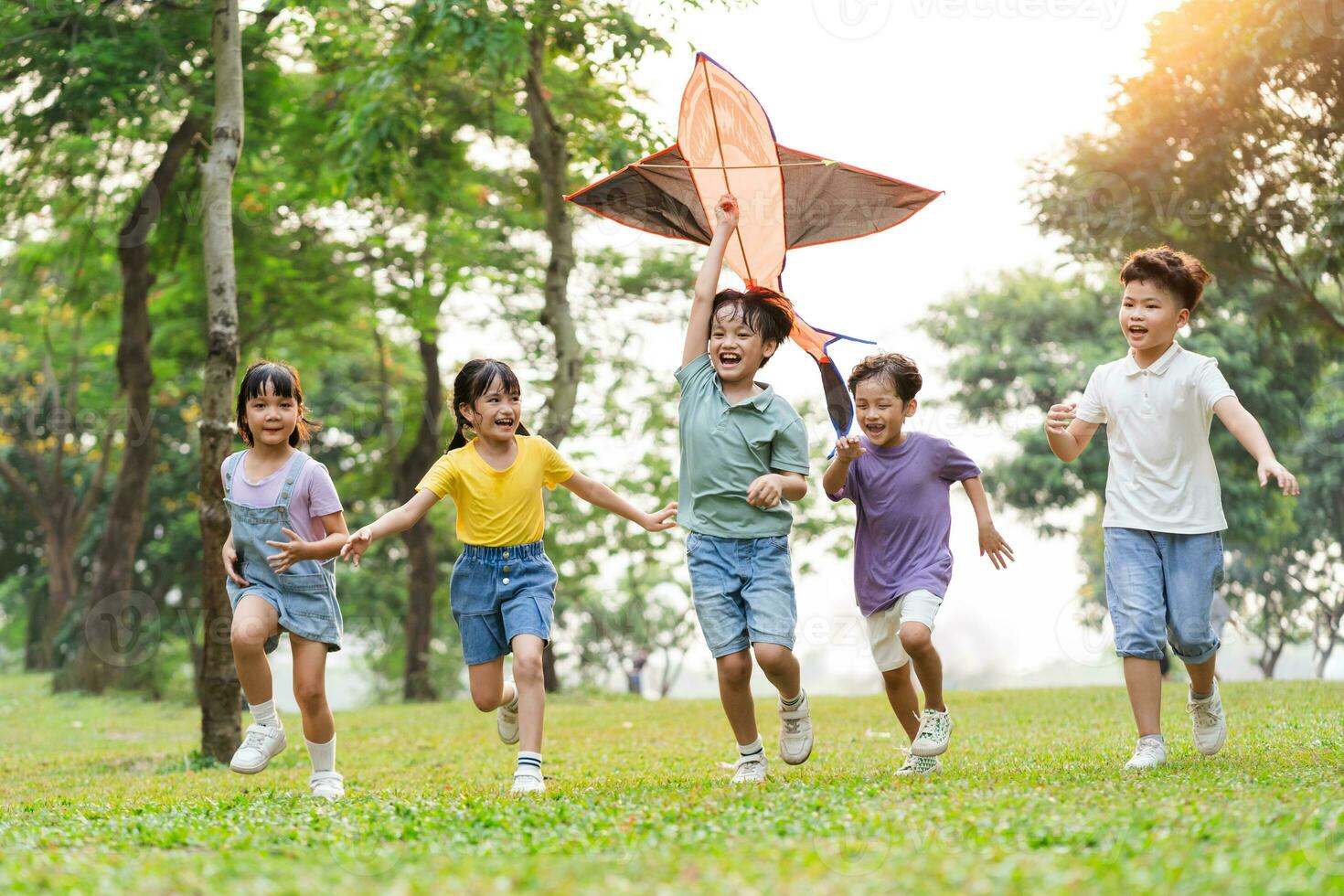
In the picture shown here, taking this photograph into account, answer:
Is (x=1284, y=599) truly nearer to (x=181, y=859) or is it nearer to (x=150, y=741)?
(x=150, y=741)

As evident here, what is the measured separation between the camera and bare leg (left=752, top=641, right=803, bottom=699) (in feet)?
21.4

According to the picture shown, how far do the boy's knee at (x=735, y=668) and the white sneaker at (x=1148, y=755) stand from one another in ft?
6.26

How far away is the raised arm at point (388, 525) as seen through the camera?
647 centimetres

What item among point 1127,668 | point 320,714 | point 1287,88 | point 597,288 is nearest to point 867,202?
point 1127,668

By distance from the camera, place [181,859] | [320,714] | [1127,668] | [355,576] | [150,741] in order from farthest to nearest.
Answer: [355,576], [150,741], [320,714], [1127,668], [181,859]

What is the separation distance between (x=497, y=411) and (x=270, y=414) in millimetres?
1325

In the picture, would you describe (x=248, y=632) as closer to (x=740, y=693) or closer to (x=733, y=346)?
(x=740, y=693)

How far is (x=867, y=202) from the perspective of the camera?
7805 millimetres

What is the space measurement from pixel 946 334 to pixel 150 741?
2073 centimetres

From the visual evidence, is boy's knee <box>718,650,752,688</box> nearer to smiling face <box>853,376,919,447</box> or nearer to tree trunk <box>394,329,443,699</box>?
smiling face <box>853,376,919,447</box>

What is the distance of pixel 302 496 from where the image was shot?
23.9 ft

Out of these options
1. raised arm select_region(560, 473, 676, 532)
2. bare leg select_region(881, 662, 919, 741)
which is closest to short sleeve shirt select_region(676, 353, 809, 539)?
raised arm select_region(560, 473, 676, 532)

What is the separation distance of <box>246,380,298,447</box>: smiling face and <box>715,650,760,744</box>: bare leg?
9.02ft

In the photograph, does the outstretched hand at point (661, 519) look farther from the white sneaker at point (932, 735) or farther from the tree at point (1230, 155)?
the tree at point (1230, 155)
